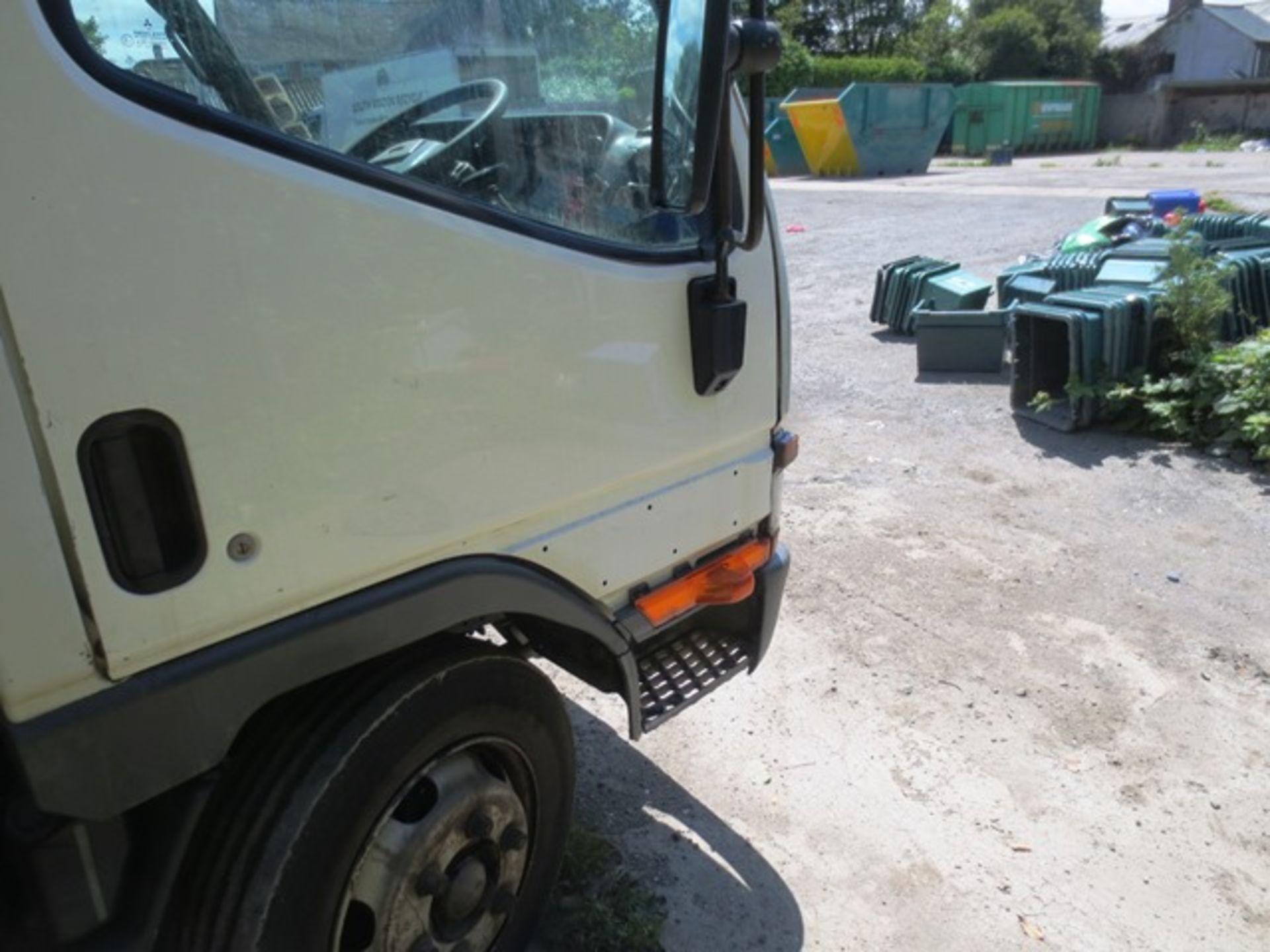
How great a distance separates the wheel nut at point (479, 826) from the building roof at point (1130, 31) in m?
58.8

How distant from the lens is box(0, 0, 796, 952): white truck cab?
138 centimetres

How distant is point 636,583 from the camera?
2.39 meters

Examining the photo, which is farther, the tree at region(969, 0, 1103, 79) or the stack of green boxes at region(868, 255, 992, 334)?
the tree at region(969, 0, 1103, 79)

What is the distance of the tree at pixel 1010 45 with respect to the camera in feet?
153

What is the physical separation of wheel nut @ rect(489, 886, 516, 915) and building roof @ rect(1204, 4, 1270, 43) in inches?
2265

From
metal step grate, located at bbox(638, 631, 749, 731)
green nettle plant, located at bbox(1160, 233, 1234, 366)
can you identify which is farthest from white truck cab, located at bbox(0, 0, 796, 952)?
green nettle plant, located at bbox(1160, 233, 1234, 366)

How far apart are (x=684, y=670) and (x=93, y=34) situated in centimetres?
198

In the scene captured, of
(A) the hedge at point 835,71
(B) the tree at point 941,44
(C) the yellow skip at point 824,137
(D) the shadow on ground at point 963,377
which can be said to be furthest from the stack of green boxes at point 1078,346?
(B) the tree at point 941,44

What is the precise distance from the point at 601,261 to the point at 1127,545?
3781 mm

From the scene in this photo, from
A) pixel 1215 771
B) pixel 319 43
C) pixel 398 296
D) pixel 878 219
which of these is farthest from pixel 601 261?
pixel 878 219

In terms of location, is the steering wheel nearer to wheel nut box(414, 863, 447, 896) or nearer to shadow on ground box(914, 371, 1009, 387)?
wheel nut box(414, 863, 447, 896)

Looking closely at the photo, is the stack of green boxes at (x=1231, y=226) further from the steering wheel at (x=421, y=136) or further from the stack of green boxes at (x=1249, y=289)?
the steering wheel at (x=421, y=136)

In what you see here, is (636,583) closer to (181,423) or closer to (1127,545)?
(181,423)

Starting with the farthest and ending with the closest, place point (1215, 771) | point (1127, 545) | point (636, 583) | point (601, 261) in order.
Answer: point (1127, 545), point (1215, 771), point (636, 583), point (601, 261)
